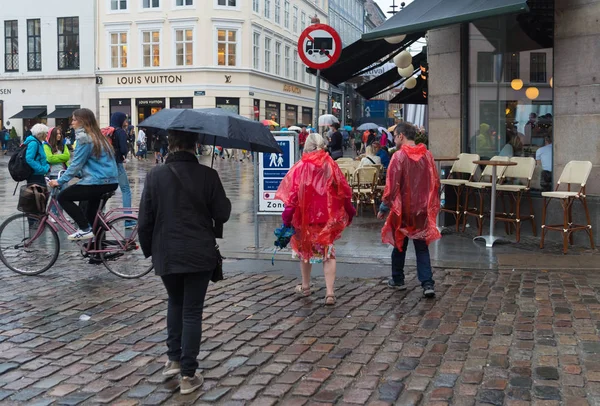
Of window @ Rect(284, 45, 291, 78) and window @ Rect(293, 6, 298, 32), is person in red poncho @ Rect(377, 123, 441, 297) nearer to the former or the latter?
window @ Rect(284, 45, 291, 78)

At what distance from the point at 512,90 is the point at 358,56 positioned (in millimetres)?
3951

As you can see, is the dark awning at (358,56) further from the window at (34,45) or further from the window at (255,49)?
the window at (34,45)

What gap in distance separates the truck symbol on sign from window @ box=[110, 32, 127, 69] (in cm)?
4077

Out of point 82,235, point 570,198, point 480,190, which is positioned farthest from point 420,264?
point 480,190

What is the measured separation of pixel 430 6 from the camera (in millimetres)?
10648

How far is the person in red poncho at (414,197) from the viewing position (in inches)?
277

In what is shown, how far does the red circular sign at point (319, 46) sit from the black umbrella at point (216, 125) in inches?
168

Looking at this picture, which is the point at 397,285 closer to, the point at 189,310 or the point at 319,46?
the point at 189,310

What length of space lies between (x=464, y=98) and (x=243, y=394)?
8.13 m

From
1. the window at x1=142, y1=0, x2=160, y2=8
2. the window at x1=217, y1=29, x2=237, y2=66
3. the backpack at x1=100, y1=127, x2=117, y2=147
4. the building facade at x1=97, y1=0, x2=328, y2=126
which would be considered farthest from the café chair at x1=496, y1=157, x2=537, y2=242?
the window at x1=142, y1=0, x2=160, y2=8

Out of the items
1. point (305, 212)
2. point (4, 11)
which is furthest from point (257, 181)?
point (4, 11)

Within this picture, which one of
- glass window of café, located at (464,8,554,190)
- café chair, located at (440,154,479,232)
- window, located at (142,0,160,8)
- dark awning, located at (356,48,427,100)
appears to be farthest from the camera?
window, located at (142,0,160,8)

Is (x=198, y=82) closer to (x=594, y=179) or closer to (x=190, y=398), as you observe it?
(x=594, y=179)

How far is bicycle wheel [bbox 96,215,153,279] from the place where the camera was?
25.8 ft
